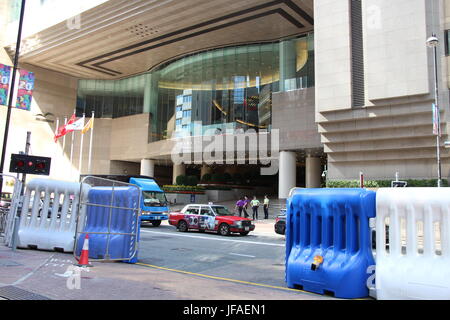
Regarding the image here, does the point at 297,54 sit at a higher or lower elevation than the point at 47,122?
higher

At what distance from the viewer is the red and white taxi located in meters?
18.0

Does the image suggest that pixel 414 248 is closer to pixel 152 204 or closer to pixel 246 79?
pixel 152 204

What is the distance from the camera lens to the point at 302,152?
36.9 m

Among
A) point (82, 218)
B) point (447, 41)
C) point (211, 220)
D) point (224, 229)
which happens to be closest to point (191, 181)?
point (211, 220)

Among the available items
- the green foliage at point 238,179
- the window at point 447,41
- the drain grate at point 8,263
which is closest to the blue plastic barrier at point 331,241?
the drain grate at point 8,263

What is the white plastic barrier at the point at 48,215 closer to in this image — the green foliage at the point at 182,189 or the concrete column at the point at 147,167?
the green foliage at the point at 182,189

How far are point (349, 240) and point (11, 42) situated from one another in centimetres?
5131

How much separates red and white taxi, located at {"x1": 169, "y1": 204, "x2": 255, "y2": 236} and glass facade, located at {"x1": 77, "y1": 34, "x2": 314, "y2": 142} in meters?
20.5

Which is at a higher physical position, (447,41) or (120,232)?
(447,41)

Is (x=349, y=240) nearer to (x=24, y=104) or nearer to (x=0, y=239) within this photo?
(x=0, y=239)

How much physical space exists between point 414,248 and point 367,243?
804mm

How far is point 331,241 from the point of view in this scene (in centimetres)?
738

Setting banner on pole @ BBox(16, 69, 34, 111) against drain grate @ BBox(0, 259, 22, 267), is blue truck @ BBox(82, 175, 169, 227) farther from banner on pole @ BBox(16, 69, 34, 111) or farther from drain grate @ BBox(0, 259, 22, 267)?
drain grate @ BBox(0, 259, 22, 267)

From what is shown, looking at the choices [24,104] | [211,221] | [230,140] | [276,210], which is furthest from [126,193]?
[230,140]
